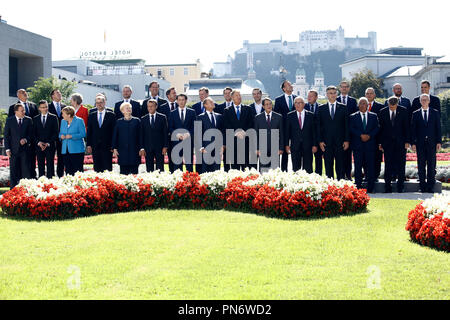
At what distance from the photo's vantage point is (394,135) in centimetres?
1184

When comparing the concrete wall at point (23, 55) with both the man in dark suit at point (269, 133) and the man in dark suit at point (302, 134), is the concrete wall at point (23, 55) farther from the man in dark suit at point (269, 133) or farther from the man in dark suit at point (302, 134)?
the man in dark suit at point (302, 134)

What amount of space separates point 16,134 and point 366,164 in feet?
26.4

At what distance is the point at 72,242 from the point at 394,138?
782 centimetres

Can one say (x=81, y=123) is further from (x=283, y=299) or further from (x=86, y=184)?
(x=283, y=299)

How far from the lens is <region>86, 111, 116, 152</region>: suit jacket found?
476 inches

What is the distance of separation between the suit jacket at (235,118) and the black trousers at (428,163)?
157 inches

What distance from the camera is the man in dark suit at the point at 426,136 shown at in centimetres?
1177

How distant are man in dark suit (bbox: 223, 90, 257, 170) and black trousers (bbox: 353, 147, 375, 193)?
2.35 meters

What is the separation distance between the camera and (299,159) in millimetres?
12039

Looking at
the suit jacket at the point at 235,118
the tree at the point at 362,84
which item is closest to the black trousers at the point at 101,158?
the suit jacket at the point at 235,118

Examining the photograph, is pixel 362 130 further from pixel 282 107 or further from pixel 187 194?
pixel 187 194

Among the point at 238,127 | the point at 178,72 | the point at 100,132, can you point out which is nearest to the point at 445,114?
the point at 238,127

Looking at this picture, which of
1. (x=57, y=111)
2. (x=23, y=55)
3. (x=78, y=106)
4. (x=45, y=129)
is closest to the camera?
(x=45, y=129)

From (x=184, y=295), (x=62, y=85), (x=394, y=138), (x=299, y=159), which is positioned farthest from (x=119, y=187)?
(x=62, y=85)
